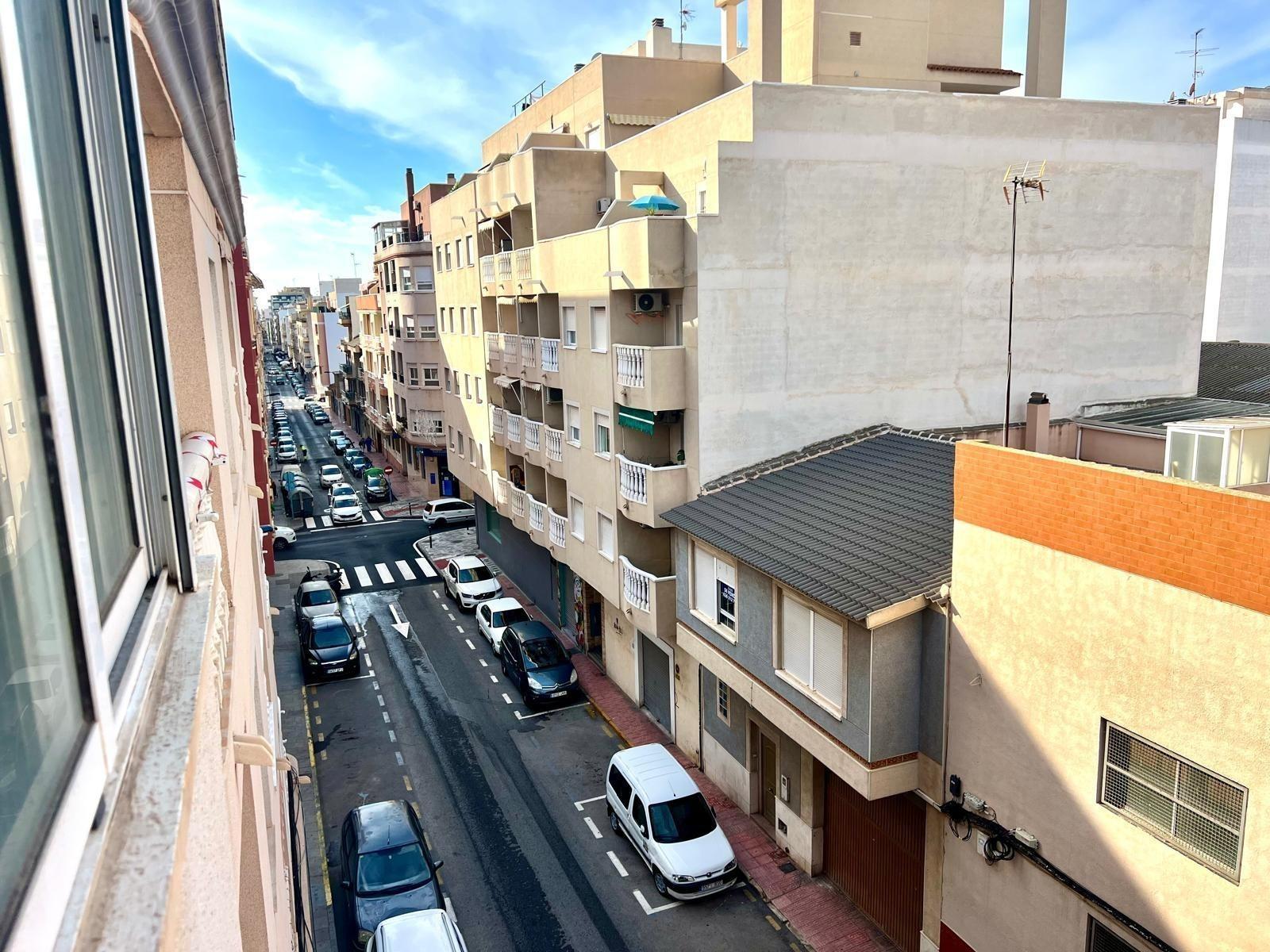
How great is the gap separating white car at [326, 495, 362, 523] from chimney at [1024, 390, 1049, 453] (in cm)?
3648

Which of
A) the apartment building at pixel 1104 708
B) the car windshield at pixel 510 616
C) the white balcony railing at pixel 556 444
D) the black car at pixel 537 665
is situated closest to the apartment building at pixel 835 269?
the white balcony railing at pixel 556 444

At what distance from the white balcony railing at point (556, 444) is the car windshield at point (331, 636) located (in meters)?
8.48

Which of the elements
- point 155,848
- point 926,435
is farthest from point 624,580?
point 155,848

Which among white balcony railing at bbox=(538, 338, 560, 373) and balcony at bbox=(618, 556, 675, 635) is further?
white balcony railing at bbox=(538, 338, 560, 373)

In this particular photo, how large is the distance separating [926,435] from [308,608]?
68.9 feet

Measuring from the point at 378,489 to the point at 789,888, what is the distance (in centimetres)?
4106

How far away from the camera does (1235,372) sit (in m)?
26.9

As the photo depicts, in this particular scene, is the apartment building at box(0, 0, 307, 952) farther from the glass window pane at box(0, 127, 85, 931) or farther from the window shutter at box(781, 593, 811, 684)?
the window shutter at box(781, 593, 811, 684)

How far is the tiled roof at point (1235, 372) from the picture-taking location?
24.1 meters

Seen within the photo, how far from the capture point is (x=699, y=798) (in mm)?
17344

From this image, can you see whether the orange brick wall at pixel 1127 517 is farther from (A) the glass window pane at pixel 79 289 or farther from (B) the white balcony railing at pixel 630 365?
(A) the glass window pane at pixel 79 289

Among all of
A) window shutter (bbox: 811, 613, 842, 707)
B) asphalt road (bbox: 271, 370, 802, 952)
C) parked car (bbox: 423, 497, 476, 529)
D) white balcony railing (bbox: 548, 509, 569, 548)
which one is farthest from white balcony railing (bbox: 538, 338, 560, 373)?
parked car (bbox: 423, 497, 476, 529)

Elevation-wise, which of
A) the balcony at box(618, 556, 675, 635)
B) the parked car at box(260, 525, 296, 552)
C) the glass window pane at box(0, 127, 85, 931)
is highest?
the glass window pane at box(0, 127, 85, 931)

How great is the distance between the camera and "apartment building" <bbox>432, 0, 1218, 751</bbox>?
721 inches
